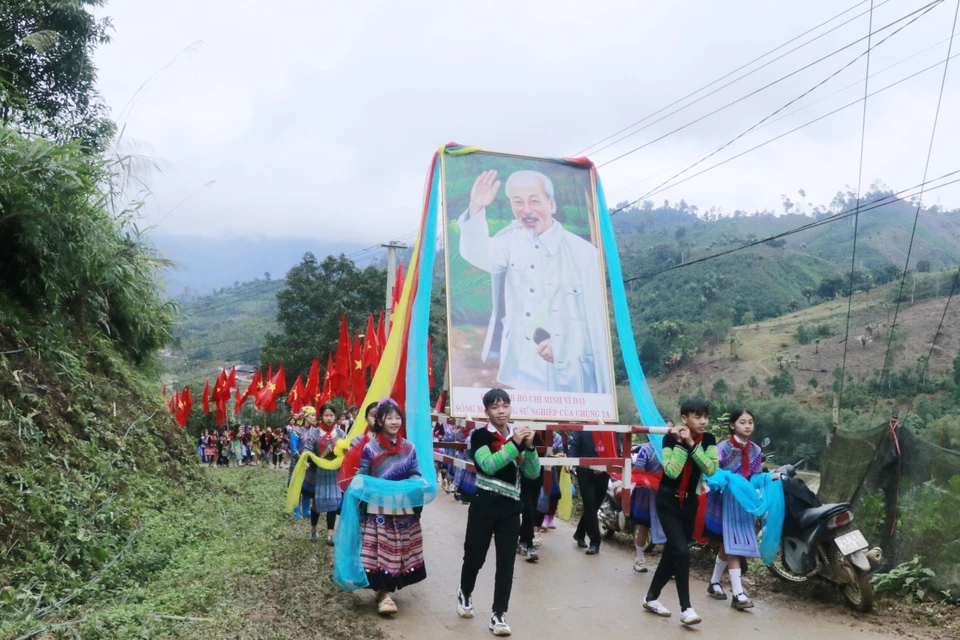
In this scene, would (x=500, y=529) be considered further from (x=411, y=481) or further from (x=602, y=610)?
(x=602, y=610)

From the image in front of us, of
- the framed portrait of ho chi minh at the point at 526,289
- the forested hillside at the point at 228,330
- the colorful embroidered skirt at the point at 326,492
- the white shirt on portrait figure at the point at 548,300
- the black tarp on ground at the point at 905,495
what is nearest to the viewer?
the black tarp on ground at the point at 905,495

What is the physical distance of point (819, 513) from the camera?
623cm

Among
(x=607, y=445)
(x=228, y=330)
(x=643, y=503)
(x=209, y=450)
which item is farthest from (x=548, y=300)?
(x=228, y=330)

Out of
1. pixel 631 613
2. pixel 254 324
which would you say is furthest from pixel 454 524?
pixel 254 324

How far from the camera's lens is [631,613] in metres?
6.14

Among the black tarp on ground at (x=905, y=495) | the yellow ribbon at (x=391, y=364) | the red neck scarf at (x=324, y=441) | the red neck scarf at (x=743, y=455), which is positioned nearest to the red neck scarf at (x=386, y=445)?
the yellow ribbon at (x=391, y=364)

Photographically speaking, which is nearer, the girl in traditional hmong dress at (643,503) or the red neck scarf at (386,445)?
the red neck scarf at (386,445)

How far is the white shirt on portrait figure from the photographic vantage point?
7422 millimetres

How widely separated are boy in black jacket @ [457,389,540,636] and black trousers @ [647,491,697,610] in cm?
120

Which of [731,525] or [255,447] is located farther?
[255,447]

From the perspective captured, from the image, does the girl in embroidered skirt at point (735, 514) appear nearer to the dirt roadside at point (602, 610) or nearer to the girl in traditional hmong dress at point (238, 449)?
the dirt roadside at point (602, 610)

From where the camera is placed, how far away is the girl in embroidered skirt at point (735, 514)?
639cm

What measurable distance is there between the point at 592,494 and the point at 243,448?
2517cm

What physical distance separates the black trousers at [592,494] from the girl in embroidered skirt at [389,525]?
306cm
